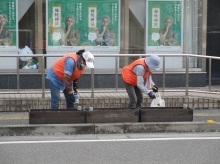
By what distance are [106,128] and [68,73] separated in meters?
1.24

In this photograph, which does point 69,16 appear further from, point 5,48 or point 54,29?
point 5,48

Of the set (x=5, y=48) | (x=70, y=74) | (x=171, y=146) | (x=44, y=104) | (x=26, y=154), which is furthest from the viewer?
(x=5, y=48)

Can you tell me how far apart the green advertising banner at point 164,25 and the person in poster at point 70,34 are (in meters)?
1.97

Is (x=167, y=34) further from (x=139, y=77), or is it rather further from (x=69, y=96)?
(x=69, y=96)

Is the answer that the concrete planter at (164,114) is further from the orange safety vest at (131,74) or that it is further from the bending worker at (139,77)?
the orange safety vest at (131,74)

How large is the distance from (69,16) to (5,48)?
1.90 m

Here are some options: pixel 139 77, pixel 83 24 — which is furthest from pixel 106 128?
pixel 83 24

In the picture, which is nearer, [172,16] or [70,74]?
[70,74]

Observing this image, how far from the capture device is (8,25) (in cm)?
1362

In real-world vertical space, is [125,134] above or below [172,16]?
below

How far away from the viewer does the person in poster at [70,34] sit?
13.8 meters

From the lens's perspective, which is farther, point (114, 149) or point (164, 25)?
point (164, 25)

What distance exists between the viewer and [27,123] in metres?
10.0

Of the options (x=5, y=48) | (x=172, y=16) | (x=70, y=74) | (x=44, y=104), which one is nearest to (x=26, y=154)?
(x=70, y=74)
